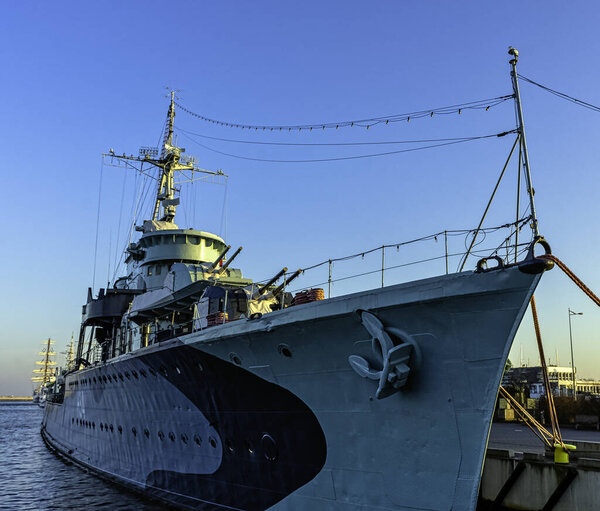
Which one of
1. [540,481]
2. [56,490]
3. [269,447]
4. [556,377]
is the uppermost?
[556,377]

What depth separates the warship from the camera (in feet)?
22.8

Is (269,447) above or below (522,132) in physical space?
below

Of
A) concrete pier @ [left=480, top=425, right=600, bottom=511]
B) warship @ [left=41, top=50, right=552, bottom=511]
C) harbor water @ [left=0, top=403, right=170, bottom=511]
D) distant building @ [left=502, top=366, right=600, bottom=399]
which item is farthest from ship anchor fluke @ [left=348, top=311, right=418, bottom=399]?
distant building @ [left=502, top=366, right=600, bottom=399]

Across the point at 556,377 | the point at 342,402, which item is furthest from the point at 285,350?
the point at 556,377

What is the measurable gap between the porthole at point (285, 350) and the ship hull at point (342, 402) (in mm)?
20

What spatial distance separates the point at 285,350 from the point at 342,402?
142cm

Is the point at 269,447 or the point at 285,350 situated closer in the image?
the point at 285,350

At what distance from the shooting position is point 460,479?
6.99m

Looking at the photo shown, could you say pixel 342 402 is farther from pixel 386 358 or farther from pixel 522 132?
pixel 522 132

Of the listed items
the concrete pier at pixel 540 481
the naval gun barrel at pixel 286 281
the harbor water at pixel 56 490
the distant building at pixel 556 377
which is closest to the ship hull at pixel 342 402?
the naval gun barrel at pixel 286 281

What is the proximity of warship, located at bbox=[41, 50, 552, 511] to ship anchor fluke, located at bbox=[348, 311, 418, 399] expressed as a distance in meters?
0.02

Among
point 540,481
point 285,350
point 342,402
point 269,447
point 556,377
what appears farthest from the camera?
point 556,377

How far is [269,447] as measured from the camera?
9.28m

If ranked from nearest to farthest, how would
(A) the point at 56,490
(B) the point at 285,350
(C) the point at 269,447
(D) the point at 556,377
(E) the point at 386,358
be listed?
(E) the point at 386,358 → (B) the point at 285,350 → (C) the point at 269,447 → (A) the point at 56,490 → (D) the point at 556,377
